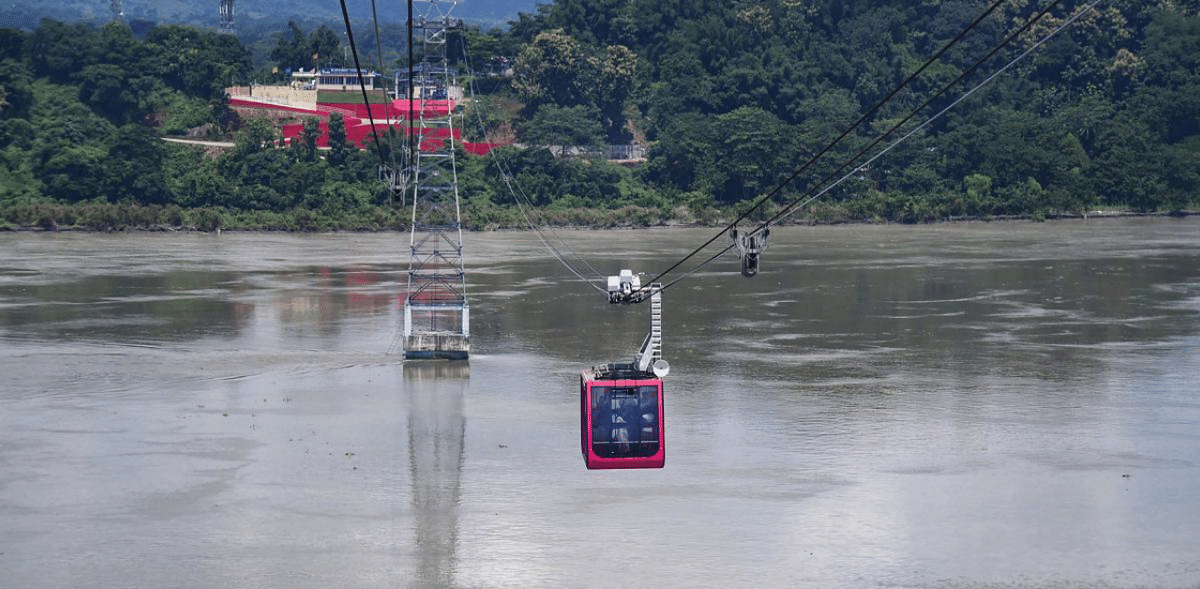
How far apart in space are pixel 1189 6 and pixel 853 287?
10783cm

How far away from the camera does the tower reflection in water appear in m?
33.7

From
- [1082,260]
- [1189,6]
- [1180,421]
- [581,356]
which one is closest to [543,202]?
[1082,260]

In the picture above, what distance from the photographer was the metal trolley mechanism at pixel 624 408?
31906 millimetres

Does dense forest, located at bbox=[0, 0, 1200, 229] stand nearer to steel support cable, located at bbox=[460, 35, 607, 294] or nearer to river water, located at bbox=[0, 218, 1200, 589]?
steel support cable, located at bbox=[460, 35, 607, 294]

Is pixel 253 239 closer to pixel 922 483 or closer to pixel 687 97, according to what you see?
pixel 687 97

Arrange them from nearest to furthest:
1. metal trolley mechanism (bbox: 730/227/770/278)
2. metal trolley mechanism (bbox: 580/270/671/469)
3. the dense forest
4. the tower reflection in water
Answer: metal trolley mechanism (bbox: 730/227/770/278) → metal trolley mechanism (bbox: 580/270/671/469) → the tower reflection in water → the dense forest

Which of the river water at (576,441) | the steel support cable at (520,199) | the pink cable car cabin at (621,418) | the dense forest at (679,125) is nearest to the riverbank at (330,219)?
the dense forest at (679,125)

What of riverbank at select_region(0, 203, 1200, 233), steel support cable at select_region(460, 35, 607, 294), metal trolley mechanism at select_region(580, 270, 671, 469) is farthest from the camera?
riverbank at select_region(0, 203, 1200, 233)

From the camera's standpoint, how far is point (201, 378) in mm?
54625

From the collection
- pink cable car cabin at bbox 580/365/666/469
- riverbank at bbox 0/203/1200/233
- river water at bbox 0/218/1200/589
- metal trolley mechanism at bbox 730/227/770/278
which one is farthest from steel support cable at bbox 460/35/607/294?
metal trolley mechanism at bbox 730/227/770/278

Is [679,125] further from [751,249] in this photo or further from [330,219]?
[751,249]

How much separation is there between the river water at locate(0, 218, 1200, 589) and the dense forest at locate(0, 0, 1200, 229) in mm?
56874

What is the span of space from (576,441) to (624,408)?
40.0 ft

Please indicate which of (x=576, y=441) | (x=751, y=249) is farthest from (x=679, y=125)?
(x=751, y=249)
